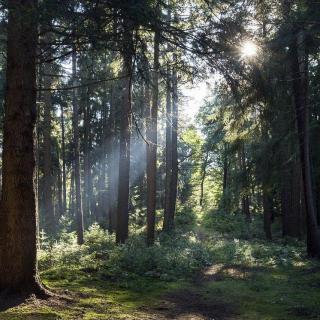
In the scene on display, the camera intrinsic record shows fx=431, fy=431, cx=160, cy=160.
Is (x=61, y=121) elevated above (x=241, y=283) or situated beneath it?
elevated above

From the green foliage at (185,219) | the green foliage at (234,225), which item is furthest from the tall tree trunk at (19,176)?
the green foliage at (185,219)

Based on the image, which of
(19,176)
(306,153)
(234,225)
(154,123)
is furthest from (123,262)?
(234,225)

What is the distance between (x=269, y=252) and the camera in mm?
15406

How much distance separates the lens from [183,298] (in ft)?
28.0

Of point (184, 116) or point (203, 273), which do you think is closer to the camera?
point (203, 273)

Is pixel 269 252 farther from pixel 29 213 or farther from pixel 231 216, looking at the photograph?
pixel 231 216

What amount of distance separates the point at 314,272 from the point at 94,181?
3203 centimetres

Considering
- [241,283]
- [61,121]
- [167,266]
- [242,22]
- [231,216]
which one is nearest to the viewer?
[242,22]

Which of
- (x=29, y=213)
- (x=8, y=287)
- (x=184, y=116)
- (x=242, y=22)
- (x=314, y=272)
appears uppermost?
(x=184, y=116)

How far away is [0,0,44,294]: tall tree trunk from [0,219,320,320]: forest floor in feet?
1.59

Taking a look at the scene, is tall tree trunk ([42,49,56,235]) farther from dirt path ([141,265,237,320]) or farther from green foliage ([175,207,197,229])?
green foliage ([175,207,197,229])

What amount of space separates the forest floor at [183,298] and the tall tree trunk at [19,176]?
48 centimetres

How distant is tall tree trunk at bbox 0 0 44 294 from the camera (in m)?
6.52

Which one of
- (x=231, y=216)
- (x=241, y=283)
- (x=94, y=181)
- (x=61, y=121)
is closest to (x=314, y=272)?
(x=241, y=283)
